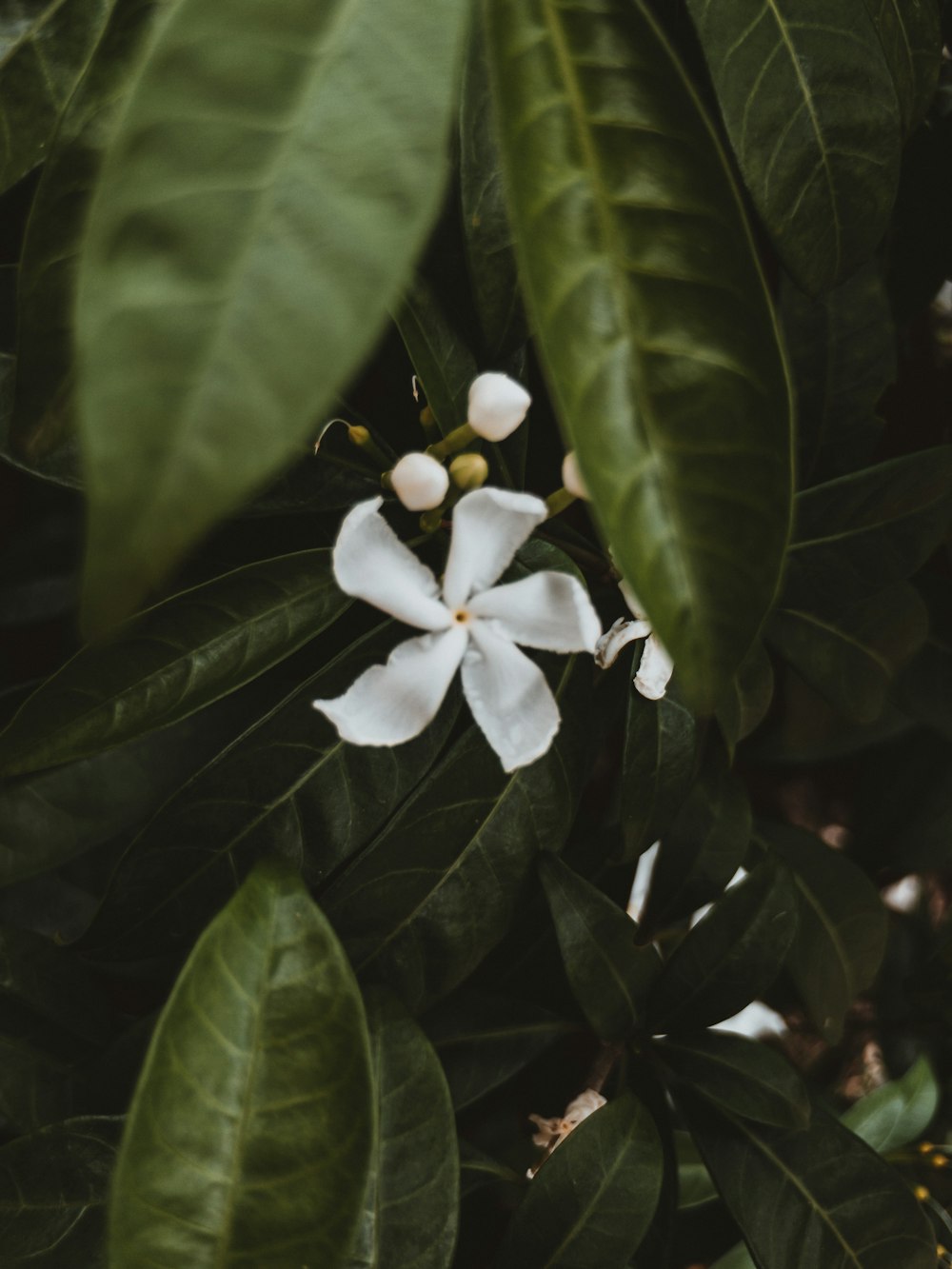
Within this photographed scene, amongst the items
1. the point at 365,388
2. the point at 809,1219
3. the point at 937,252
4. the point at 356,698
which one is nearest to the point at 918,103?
the point at 937,252

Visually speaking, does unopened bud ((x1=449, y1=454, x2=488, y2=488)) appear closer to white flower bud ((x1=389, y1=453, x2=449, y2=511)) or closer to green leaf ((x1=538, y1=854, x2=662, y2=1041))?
white flower bud ((x1=389, y1=453, x2=449, y2=511))

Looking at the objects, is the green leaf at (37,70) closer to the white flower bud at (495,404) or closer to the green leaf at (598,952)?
the white flower bud at (495,404)

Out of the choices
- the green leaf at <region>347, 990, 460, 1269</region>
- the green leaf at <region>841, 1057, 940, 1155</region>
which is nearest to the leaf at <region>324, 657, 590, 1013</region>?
the green leaf at <region>347, 990, 460, 1269</region>

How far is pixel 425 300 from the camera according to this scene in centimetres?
56

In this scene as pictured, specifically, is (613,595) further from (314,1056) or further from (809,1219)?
(809,1219)

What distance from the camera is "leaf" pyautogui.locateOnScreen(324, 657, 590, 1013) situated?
1.99 ft

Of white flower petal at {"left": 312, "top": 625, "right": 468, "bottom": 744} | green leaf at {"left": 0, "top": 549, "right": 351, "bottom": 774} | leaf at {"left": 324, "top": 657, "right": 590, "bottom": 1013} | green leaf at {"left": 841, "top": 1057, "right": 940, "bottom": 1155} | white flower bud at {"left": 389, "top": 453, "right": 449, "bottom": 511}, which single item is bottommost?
green leaf at {"left": 841, "top": 1057, "right": 940, "bottom": 1155}

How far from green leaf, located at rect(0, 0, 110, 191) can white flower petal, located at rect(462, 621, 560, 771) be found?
351 millimetres

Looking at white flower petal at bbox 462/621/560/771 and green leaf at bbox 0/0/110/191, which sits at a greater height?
green leaf at bbox 0/0/110/191

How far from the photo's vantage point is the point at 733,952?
2.40 ft

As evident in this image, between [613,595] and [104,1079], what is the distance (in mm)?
491

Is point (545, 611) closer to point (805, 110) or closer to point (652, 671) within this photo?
point (652, 671)

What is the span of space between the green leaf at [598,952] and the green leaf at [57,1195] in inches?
12.3

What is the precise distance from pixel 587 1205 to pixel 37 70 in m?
0.75
